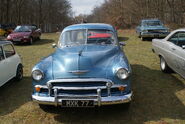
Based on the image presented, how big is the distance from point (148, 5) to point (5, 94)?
94.1 ft

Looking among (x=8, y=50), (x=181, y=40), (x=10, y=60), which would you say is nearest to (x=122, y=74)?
(x=181, y=40)

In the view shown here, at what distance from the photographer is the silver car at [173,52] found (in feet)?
21.0

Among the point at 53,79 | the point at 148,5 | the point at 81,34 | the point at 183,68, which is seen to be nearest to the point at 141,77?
the point at 183,68

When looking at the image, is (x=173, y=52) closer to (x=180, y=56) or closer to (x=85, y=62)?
(x=180, y=56)

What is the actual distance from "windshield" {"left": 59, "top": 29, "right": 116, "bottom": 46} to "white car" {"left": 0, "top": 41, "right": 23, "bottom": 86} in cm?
170

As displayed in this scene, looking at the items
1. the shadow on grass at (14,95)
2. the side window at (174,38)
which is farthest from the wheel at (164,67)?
the shadow on grass at (14,95)

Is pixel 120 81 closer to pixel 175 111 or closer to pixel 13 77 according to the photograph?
pixel 175 111

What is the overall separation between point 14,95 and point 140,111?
3425mm

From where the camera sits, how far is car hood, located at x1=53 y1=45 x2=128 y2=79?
4.69 meters

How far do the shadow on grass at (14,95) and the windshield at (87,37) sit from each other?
172cm

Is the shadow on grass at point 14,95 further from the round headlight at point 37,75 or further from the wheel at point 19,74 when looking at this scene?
the round headlight at point 37,75

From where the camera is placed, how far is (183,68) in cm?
622

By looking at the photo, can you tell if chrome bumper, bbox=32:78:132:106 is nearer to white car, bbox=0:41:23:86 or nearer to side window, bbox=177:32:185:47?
white car, bbox=0:41:23:86

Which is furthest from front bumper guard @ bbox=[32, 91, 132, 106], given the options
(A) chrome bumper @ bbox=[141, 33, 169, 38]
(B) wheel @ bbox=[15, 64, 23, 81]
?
(A) chrome bumper @ bbox=[141, 33, 169, 38]
